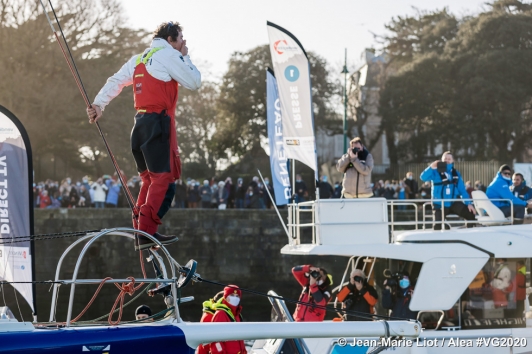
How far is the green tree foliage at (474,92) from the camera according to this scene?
4041 centimetres

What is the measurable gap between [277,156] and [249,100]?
2662cm

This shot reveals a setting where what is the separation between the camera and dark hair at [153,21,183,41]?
6.10 meters

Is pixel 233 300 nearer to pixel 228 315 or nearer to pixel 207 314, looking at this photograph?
pixel 228 315

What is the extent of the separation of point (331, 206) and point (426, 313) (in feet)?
6.31

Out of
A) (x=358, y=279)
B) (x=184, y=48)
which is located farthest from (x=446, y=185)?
(x=184, y=48)

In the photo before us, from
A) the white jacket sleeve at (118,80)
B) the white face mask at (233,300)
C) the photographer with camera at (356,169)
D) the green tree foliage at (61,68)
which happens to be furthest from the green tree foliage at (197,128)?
the white jacket sleeve at (118,80)

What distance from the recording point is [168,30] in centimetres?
612

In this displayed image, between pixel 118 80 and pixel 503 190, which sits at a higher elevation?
Answer: pixel 118 80

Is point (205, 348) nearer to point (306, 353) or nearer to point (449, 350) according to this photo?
point (306, 353)

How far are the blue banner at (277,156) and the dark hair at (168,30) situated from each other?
36.5ft

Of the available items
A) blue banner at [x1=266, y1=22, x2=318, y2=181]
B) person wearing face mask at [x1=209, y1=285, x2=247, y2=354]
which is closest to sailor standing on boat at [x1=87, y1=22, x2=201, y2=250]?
person wearing face mask at [x1=209, y1=285, x2=247, y2=354]

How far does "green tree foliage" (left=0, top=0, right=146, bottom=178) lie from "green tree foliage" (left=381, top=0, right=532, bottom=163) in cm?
1511

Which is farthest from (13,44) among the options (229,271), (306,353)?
(306,353)

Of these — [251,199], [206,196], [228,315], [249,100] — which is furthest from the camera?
[249,100]
